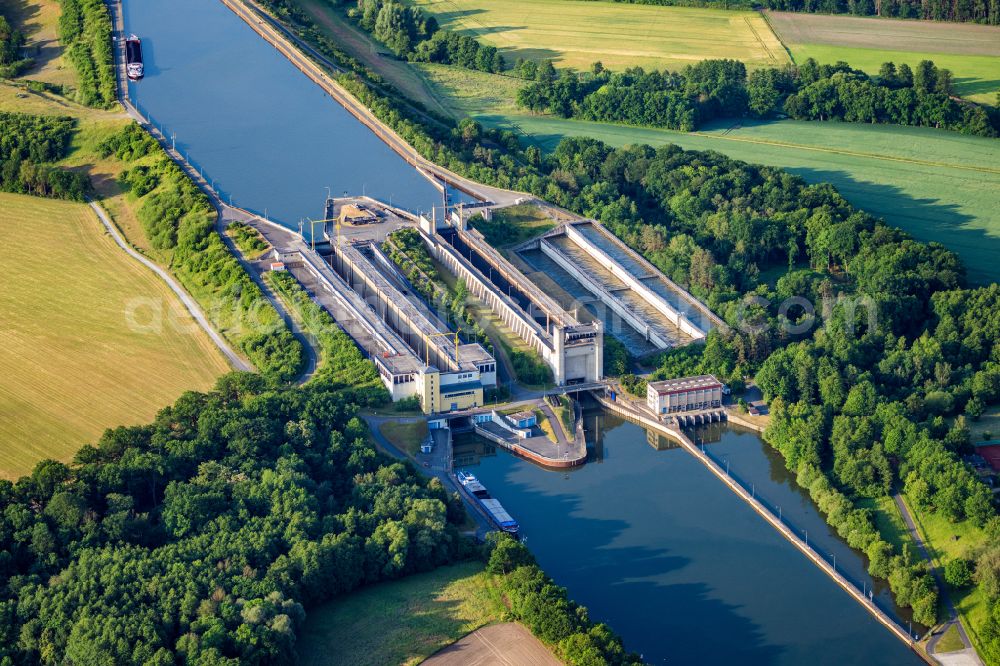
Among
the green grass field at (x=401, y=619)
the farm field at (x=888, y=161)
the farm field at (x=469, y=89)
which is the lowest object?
the green grass field at (x=401, y=619)

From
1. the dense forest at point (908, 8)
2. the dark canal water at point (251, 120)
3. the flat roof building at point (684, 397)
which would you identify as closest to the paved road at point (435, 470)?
the flat roof building at point (684, 397)

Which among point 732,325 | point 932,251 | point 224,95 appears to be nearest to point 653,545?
point 732,325

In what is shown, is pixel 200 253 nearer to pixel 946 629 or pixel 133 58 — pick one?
pixel 133 58

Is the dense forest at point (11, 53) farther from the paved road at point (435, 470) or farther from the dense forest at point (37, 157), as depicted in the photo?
the paved road at point (435, 470)

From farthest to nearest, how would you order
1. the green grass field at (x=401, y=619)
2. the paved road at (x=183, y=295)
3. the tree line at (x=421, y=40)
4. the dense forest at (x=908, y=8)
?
the dense forest at (x=908, y=8) < the tree line at (x=421, y=40) < the paved road at (x=183, y=295) < the green grass field at (x=401, y=619)

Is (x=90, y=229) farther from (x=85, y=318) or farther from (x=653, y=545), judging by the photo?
(x=653, y=545)

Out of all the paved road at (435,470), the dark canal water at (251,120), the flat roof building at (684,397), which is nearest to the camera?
the paved road at (435,470)
